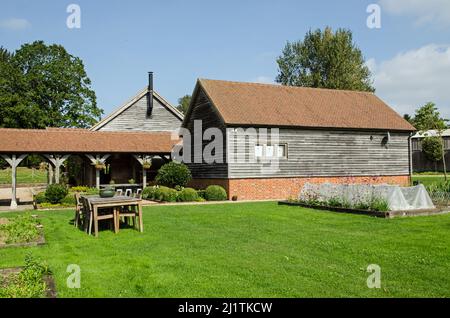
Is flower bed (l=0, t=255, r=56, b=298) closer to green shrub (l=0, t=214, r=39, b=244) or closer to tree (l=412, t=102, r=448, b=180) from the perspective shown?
green shrub (l=0, t=214, r=39, b=244)

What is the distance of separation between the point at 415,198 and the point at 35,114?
48.2 metres

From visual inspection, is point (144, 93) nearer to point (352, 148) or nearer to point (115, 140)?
point (115, 140)

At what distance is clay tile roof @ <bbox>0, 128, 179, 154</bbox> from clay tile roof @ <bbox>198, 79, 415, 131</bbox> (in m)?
5.15

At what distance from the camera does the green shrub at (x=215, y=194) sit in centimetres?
2206

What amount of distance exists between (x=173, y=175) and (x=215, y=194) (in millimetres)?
3306

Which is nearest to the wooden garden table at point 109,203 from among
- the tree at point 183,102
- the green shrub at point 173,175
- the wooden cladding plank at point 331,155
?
the wooden cladding plank at point 331,155

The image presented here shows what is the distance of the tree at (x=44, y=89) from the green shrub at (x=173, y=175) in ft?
110

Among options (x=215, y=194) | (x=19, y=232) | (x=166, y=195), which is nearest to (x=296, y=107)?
(x=215, y=194)

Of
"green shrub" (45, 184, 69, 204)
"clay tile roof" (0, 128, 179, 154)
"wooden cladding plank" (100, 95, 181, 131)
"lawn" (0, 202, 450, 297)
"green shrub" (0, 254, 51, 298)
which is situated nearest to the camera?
"green shrub" (0, 254, 51, 298)

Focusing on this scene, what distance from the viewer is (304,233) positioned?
1092 cm

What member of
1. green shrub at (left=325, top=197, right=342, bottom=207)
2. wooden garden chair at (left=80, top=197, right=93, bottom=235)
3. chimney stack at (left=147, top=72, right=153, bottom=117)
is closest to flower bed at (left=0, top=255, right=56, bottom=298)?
wooden garden chair at (left=80, top=197, right=93, bottom=235)

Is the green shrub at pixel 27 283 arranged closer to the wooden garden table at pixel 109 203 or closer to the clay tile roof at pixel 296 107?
the wooden garden table at pixel 109 203

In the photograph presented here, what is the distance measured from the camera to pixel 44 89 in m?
53.5

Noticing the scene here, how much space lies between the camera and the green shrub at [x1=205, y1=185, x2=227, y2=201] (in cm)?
2206
